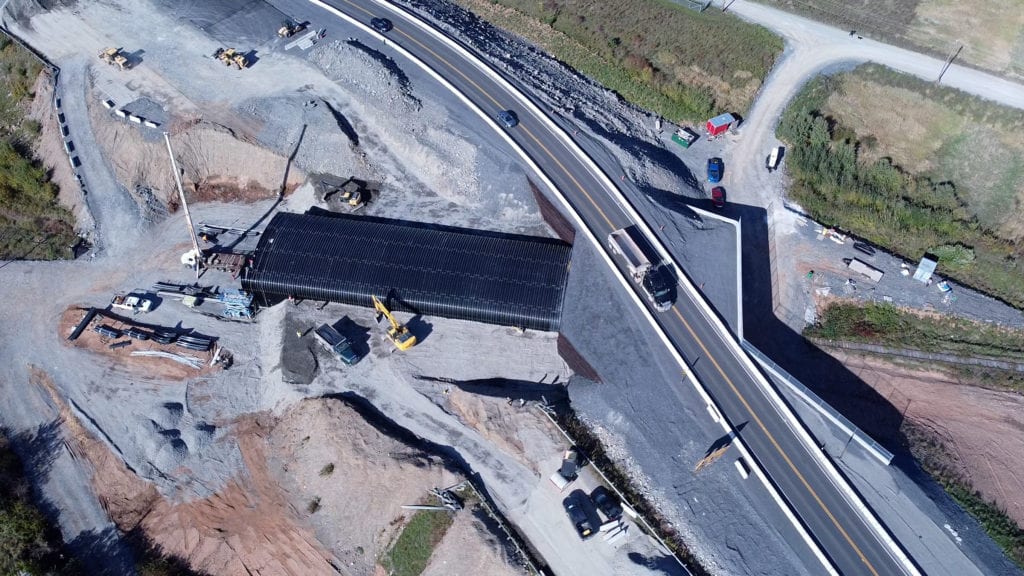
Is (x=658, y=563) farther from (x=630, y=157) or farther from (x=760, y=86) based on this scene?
(x=760, y=86)

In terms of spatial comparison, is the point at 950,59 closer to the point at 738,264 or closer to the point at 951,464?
the point at 738,264

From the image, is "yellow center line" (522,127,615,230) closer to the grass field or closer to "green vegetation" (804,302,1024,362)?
"green vegetation" (804,302,1024,362)

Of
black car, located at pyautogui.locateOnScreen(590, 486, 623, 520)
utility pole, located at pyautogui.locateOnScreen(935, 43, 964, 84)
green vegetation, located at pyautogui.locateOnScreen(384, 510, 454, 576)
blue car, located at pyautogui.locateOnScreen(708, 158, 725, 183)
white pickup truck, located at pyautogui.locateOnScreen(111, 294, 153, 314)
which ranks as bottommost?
white pickup truck, located at pyautogui.locateOnScreen(111, 294, 153, 314)

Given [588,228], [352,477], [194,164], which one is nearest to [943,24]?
[588,228]

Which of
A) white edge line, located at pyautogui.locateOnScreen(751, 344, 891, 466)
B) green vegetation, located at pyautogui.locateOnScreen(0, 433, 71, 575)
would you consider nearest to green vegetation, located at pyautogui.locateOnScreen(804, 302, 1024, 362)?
white edge line, located at pyautogui.locateOnScreen(751, 344, 891, 466)

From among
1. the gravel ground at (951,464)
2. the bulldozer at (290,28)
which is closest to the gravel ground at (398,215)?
the bulldozer at (290,28)

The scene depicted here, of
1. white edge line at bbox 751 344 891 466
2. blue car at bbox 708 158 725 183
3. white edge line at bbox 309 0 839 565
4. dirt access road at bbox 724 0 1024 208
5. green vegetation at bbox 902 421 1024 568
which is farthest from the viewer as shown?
dirt access road at bbox 724 0 1024 208

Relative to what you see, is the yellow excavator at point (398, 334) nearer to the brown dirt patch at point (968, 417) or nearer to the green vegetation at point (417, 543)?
the green vegetation at point (417, 543)
